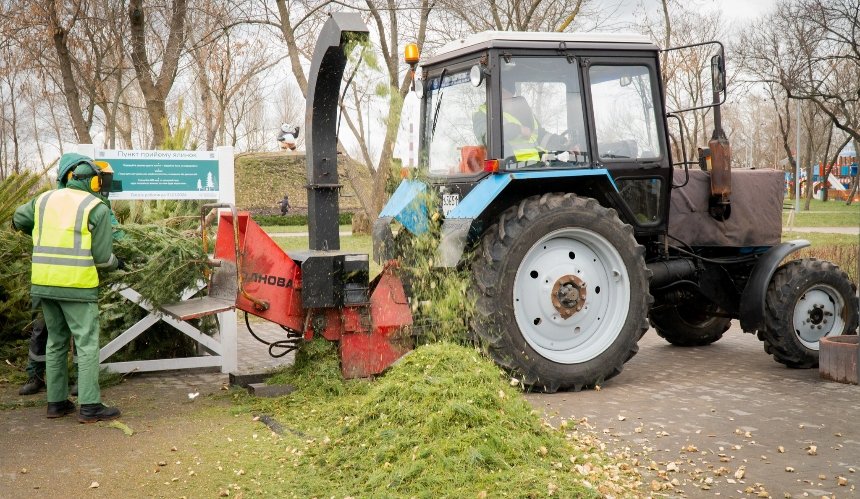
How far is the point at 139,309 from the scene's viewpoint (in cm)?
766

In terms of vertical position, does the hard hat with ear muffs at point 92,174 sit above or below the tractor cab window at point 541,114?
below

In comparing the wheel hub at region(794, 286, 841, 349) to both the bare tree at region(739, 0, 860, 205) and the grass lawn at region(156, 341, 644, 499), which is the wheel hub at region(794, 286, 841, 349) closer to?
the grass lawn at region(156, 341, 644, 499)

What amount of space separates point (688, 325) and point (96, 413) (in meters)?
5.72

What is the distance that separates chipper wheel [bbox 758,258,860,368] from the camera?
734 centimetres

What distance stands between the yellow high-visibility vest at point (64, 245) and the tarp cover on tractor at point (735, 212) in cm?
475

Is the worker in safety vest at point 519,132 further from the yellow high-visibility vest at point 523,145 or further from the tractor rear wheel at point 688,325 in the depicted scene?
the tractor rear wheel at point 688,325

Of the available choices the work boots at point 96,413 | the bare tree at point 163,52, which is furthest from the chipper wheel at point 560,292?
the bare tree at point 163,52

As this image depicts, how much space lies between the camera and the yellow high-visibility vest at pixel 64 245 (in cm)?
600

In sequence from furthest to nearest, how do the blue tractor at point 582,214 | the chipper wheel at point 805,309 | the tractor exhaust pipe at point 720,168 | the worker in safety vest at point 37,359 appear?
the tractor exhaust pipe at point 720,168 → the chipper wheel at point 805,309 → the worker in safety vest at point 37,359 → the blue tractor at point 582,214

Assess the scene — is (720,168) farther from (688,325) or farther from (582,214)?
(688,325)

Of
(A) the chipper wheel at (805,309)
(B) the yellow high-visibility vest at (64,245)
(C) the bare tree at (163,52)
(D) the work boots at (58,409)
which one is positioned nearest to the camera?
(B) the yellow high-visibility vest at (64,245)

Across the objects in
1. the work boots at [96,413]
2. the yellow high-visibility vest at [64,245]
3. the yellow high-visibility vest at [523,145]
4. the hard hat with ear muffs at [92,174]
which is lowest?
the work boots at [96,413]

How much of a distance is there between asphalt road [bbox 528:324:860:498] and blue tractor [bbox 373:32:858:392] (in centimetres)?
41

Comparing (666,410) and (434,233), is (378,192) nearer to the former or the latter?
(434,233)
